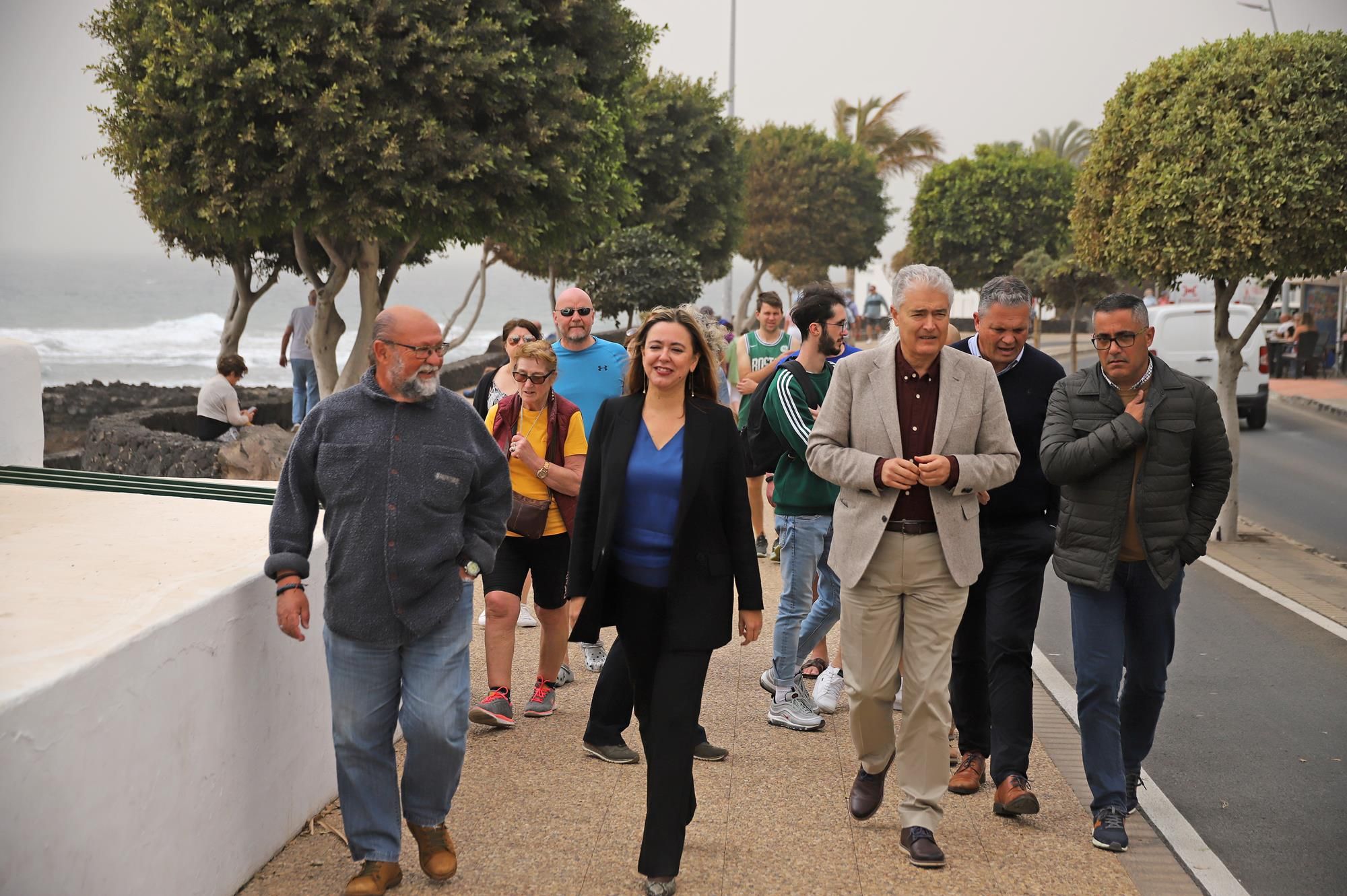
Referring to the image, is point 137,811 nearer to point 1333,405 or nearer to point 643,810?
point 643,810

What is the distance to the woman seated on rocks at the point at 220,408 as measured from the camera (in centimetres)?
1245

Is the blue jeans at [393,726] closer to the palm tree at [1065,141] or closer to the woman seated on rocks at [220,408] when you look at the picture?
the woman seated on rocks at [220,408]

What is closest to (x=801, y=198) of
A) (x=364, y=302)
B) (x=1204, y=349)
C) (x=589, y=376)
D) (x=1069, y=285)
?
(x=1069, y=285)

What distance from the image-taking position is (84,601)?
3834mm

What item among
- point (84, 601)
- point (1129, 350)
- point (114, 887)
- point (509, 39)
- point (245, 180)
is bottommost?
point (114, 887)

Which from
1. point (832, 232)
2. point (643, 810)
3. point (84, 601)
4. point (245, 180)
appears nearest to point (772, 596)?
point (643, 810)

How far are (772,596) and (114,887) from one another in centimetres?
620

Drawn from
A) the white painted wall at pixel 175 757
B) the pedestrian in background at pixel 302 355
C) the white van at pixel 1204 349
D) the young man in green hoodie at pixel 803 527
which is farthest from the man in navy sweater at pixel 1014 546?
the white van at pixel 1204 349

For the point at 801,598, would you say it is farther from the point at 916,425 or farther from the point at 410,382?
the point at 410,382

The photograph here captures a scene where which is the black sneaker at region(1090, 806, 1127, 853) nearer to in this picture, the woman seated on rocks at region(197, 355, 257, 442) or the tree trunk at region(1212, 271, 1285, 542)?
the tree trunk at region(1212, 271, 1285, 542)

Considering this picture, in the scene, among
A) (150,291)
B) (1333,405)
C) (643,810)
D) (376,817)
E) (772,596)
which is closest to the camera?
(376,817)

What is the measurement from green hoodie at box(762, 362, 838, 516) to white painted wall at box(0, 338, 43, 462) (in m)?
4.25

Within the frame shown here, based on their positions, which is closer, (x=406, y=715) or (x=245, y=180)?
(x=406, y=715)

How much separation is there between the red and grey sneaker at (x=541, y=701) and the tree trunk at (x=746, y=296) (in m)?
46.7
